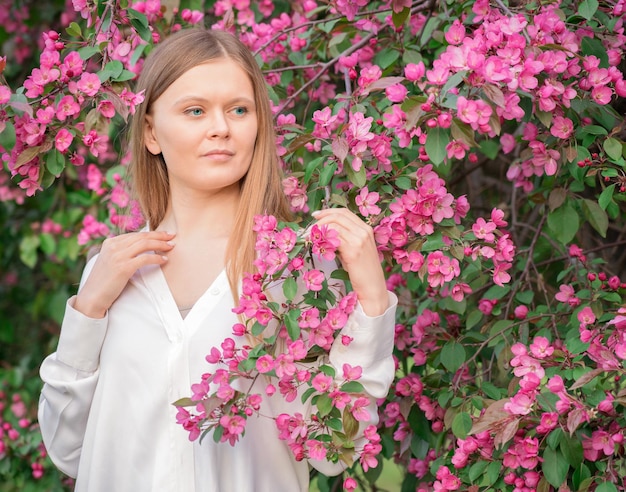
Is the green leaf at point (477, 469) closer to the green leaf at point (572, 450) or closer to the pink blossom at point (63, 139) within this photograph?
the green leaf at point (572, 450)

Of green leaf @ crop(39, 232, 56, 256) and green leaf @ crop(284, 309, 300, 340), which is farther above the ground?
green leaf @ crop(284, 309, 300, 340)

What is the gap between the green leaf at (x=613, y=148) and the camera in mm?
1862

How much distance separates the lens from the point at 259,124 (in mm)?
1835

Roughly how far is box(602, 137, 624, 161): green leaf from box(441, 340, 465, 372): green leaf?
21.5 inches

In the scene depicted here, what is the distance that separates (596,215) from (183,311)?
0.98 m

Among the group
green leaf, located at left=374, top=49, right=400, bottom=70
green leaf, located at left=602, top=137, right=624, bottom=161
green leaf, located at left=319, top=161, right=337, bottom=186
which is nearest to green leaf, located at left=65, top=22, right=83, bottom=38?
green leaf, located at left=319, top=161, right=337, bottom=186

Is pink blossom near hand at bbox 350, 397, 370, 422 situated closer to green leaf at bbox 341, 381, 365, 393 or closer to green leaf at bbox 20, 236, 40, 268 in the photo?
green leaf at bbox 341, 381, 365, 393

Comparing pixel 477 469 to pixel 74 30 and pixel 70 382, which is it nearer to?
pixel 70 382

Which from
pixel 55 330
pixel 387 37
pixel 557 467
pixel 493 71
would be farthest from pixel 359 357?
pixel 55 330

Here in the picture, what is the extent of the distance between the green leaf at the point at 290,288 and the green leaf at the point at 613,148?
2.44ft

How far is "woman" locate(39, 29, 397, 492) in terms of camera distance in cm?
171

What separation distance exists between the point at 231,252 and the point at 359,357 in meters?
0.32

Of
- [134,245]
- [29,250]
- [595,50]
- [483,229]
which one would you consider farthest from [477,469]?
[29,250]

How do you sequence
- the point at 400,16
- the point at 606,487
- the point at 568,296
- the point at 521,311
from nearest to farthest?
the point at 606,487, the point at 400,16, the point at 568,296, the point at 521,311
